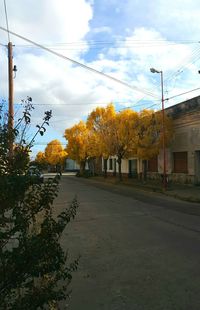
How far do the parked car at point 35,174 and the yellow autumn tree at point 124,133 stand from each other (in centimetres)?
3374

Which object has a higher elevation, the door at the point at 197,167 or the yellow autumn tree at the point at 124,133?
the yellow autumn tree at the point at 124,133

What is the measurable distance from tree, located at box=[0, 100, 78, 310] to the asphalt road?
244 cm

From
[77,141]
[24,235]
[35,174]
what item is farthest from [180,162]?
[77,141]

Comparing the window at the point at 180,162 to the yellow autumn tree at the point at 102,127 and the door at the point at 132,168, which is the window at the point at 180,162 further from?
the door at the point at 132,168

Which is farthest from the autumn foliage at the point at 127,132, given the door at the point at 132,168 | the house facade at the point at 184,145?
the door at the point at 132,168

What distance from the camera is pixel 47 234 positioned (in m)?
3.91

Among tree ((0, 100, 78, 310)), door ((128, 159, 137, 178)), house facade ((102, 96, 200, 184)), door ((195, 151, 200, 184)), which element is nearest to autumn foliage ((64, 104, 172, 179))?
house facade ((102, 96, 200, 184))

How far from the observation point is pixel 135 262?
880 cm

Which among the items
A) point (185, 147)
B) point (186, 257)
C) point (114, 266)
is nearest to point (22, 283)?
point (114, 266)

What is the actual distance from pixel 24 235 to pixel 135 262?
17.8 ft

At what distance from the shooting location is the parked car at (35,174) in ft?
12.4

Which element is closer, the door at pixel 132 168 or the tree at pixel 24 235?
the tree at pixel 24 235

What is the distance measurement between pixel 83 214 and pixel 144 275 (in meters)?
10.0

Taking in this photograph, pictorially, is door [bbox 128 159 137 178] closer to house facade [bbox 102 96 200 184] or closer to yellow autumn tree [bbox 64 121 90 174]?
house facade [bbox 102 96 200 184]
